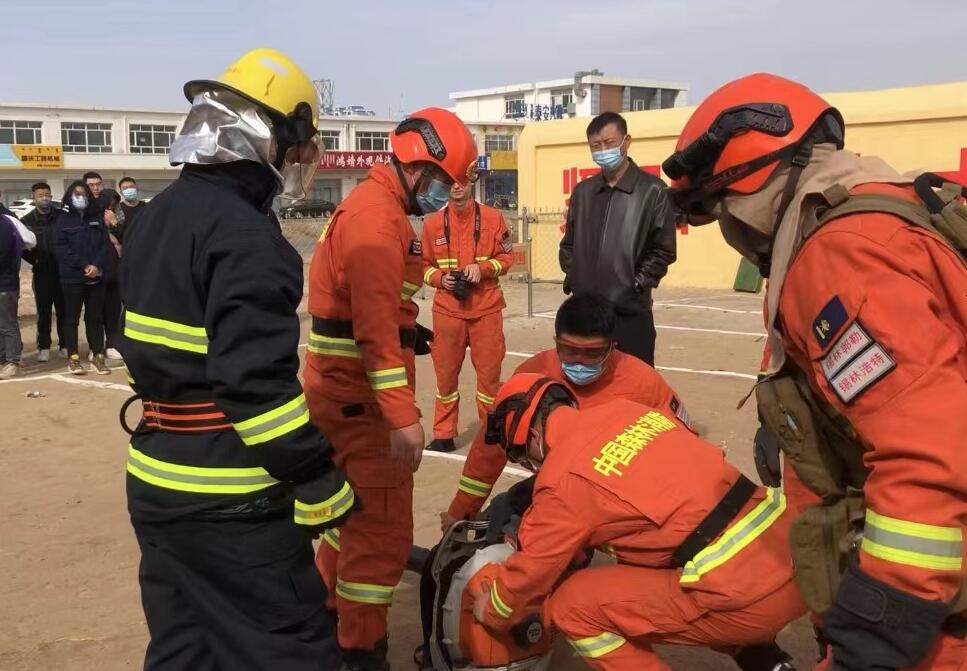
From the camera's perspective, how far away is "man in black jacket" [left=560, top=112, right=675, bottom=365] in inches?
211

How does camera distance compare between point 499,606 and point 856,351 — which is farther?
point 499,606

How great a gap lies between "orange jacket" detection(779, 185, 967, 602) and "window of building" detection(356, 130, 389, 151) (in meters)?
64.4

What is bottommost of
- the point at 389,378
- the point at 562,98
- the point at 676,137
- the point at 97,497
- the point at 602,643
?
the point at 97,497

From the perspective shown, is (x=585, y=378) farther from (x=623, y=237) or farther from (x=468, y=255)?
(x=468, y=255)

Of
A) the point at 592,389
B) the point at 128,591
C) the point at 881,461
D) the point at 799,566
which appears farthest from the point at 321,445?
the point at 128,591

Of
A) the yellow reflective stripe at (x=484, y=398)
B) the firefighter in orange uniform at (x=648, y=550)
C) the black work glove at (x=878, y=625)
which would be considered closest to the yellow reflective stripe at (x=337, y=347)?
the firefighter in orange uniform at (x=648, y=550)

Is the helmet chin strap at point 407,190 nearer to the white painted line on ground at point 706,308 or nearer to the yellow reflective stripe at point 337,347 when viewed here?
the yellow reflective stripe at point 337,347

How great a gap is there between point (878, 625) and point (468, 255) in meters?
5.59

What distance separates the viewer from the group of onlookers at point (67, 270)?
30.9 ft

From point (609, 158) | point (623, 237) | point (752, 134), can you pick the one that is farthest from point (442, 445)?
point (752, 134)

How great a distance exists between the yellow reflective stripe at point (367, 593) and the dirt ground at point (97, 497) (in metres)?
0.38

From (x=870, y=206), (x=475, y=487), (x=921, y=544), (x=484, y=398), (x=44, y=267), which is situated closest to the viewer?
(x=921, y=544)

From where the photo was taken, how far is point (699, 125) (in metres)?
2.02

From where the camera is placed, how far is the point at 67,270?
9.42 metres
